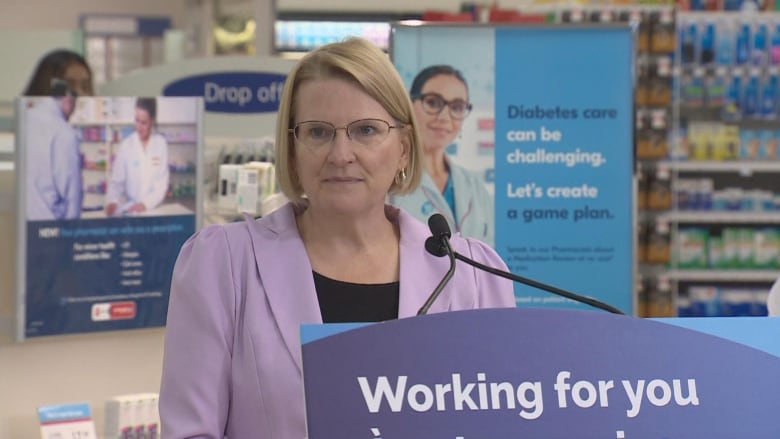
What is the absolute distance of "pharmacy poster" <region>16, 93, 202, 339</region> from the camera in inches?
A: 145

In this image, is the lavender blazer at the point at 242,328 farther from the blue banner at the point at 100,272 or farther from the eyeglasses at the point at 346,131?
the blue banner at the point at 100,272

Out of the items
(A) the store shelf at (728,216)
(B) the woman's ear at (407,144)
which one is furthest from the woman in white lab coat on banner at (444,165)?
(A) the store shelf at (728,216)

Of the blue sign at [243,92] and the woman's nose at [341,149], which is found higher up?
the blue sign at [243,92]

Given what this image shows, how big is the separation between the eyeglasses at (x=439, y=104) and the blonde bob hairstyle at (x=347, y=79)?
2.63 metres

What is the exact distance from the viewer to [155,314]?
3936 millimetres

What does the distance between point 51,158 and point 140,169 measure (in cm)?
27

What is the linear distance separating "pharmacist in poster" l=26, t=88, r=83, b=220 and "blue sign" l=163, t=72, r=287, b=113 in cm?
95

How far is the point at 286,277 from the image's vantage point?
1.95 metres

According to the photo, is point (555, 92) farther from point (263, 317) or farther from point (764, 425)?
point (764, 425)

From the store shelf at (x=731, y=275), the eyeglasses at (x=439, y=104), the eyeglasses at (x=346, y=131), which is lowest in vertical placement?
the store shelf at (x=731, y=275)

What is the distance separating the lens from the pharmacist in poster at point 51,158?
3.67 m

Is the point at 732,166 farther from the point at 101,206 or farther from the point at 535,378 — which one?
the point at 535,378

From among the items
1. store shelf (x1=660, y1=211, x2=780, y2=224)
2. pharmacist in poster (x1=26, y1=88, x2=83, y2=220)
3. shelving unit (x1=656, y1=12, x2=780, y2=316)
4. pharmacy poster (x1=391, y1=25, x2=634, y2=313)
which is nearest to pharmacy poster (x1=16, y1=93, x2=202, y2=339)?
pharmacist in poster (x1=26, y1=88, x2=83, y2=220)

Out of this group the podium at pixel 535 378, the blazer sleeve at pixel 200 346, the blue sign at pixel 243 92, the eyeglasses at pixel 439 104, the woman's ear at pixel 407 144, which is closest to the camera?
the podium at pixel 535 378
